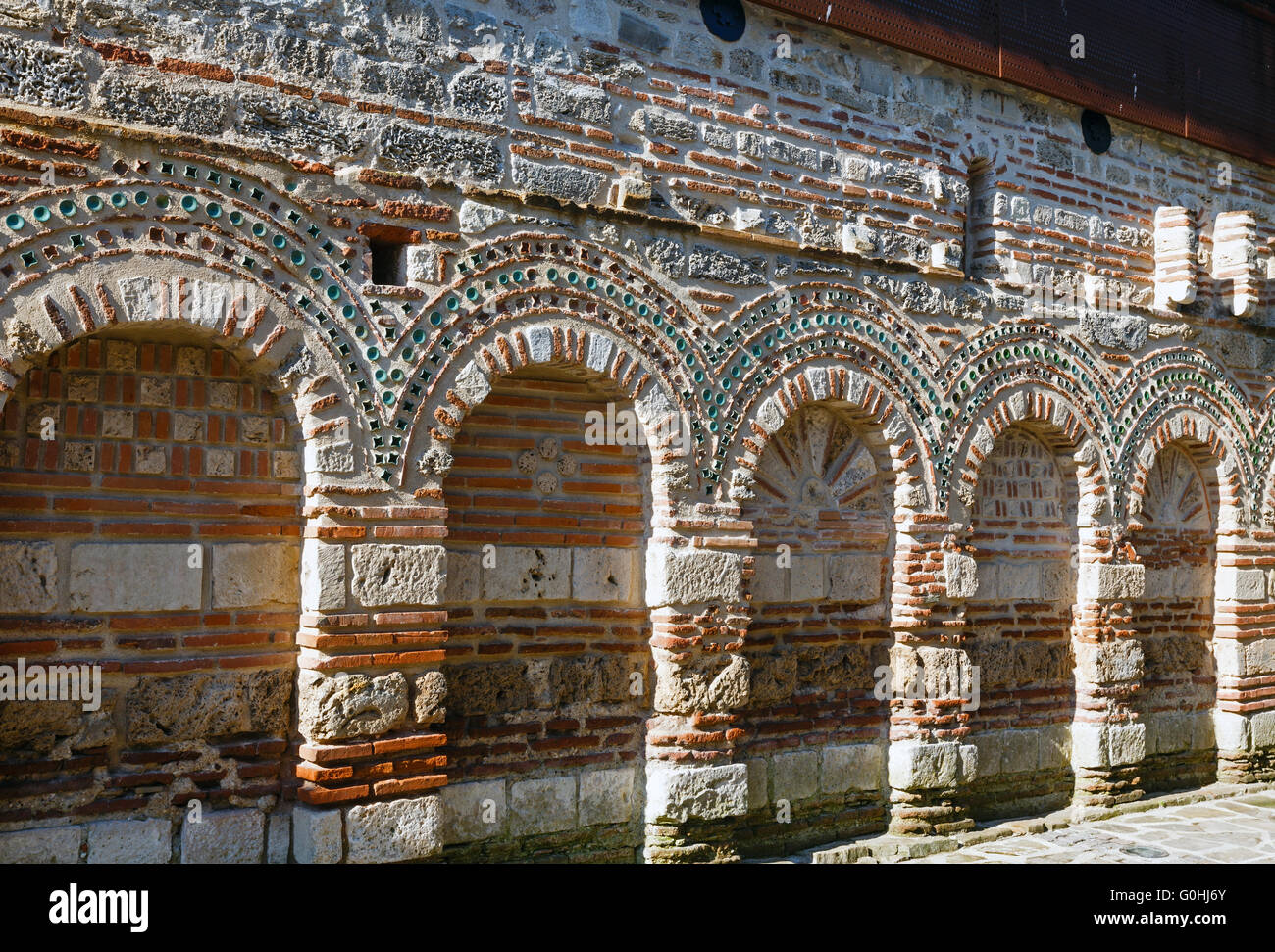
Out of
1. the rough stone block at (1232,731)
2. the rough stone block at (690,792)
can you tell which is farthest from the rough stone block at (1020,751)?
the rough stone block at (690,792)

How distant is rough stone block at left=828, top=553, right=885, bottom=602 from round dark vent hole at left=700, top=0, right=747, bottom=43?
2758 mm

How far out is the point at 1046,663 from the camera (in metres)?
7.21

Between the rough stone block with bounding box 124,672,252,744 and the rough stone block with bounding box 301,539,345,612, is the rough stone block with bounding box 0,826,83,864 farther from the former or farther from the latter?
the rough stone block with bounding box 301,539,345,612

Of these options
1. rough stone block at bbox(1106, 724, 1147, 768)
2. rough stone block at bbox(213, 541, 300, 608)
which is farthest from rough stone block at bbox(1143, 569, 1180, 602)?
rough stone block at bbox(213, 541, 300, 608)

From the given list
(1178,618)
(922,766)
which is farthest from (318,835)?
(1178,618)

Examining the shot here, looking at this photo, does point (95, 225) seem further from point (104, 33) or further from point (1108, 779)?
point (1108, 779)

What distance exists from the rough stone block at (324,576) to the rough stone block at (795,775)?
2.55 m

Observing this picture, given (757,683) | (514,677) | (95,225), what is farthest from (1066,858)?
(95,225)

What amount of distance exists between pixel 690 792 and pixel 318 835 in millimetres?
1793

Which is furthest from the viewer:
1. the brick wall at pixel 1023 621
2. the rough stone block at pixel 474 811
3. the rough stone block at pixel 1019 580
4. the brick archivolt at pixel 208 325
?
the rough stone block at pixel 1019 580

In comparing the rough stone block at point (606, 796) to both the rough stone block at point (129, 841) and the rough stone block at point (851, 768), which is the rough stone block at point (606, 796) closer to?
the rough stone block at point (851, 768)

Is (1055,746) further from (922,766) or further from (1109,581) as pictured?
(922,766)

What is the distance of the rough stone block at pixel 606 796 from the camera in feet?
17.9

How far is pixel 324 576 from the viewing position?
461 cm
